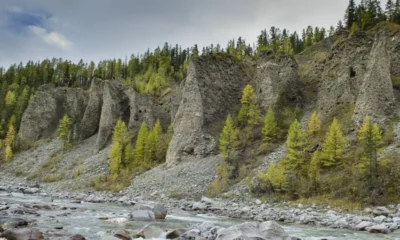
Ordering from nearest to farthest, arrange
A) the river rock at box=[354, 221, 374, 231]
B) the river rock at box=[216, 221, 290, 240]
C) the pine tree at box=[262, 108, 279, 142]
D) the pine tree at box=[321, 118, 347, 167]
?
1. the river rock at box=[216, 221, 290, 240]
2. the river rock at box=[354, 221, 374, 231]
3. the pine tree at box=[321, 118, 347, 167]
4. the pine tree at box=[262, 108, 279, 142]

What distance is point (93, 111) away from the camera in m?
93.1

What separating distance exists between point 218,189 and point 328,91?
86.3 ft

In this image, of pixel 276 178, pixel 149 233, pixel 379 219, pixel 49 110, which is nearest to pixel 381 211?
pixel 379 219

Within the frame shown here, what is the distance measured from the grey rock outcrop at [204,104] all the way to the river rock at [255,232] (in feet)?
133

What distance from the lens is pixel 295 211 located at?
111ft

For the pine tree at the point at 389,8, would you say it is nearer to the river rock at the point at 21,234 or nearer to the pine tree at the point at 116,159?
the pine tree at the point at 116,159

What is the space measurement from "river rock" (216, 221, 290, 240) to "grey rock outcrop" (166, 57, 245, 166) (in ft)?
133

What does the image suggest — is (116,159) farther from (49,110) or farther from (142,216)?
(49,110)

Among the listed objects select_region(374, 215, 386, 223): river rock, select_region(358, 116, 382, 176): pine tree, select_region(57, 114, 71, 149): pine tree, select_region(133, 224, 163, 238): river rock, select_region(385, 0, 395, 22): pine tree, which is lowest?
select_region(374, 215, 386, 223): river rock

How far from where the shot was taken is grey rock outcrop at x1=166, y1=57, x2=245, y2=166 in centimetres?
5922

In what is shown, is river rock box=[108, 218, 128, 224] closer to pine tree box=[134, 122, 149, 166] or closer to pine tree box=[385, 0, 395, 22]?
pine tree box=[134, 122, 149, 166]

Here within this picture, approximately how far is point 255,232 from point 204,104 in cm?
4893

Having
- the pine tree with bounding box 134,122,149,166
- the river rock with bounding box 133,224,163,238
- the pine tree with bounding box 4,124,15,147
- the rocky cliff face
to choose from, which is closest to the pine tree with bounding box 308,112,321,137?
the pine tree with bounding box 134,122,149,166

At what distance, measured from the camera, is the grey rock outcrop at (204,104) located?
59219 millimetres
